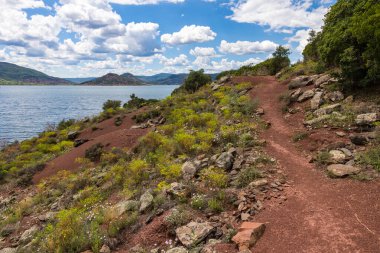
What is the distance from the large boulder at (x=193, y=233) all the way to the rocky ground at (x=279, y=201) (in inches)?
1.0

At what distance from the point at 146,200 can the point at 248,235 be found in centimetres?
416

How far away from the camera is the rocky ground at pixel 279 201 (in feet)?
20.8

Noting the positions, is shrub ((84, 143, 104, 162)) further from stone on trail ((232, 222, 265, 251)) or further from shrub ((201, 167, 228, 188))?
stone on trail ((232, 222, 265, 251))

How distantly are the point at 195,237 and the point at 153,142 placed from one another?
10.4 m

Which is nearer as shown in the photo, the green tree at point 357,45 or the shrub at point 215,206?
the shrub at point 215,206

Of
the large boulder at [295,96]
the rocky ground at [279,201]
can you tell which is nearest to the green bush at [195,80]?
the large boulder at [295,96]

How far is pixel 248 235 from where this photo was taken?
628 cm

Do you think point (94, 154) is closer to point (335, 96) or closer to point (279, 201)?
point (279, 201)

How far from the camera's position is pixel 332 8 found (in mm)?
20531

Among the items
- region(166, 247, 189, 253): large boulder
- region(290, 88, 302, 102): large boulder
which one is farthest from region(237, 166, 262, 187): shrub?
region(290, 88, 302, 102): large boulder

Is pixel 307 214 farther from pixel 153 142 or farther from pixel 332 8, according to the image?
pixel 332 8

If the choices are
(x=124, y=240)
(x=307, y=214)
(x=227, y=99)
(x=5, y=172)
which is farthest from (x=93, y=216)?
(x=5, y=172)

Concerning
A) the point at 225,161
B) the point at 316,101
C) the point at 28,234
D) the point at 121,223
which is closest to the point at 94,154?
the point at 28,234

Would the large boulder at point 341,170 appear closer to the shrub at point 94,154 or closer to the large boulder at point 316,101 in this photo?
the large boulder at point 316,101
